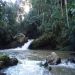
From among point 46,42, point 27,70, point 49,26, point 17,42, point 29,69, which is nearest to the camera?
point 27,70

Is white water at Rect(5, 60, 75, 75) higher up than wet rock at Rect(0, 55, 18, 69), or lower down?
lower down

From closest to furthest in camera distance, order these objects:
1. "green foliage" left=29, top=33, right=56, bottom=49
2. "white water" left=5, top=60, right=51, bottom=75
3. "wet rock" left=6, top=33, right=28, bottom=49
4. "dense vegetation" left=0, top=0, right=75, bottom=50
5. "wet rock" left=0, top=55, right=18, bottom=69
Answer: "white water" left=5, top=60, right=51, bottom=75 < "wet rock" left=0, top=55, right=18, bottom=69 < "dense vegetation" left=0, top=0, right=75, bottom=50 < "green foliage" left=29, top=33, right=56, bottom=49 < "wet rock" left=6, top=33, right=28, bottom=49

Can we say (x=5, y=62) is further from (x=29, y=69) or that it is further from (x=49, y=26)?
(x=49, y=26)

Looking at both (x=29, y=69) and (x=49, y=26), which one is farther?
(x=49, y=26)

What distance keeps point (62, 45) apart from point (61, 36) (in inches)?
46.7

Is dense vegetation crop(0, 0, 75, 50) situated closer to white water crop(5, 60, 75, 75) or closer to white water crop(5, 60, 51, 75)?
white water crop(5, 60, 75, 75)

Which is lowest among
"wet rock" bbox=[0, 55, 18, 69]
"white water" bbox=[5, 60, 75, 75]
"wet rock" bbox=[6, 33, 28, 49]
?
"wet rock" bbox=[6, 33, 28, 49]

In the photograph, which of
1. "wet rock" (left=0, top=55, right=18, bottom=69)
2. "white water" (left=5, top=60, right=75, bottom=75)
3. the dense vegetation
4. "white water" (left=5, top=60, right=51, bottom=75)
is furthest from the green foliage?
"wet rock" (left=0, top=55, right=18, bottom=69)

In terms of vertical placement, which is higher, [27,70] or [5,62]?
[5,62]

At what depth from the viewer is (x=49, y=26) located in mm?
29344

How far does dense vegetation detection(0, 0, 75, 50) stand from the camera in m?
25.7

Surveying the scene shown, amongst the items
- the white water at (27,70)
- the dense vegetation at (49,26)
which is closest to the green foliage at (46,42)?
the dense vegetation at (49,26)

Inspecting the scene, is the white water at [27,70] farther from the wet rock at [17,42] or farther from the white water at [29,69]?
the wet rock at [17,42]

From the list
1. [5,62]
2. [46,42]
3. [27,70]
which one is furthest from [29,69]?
[46,42]
